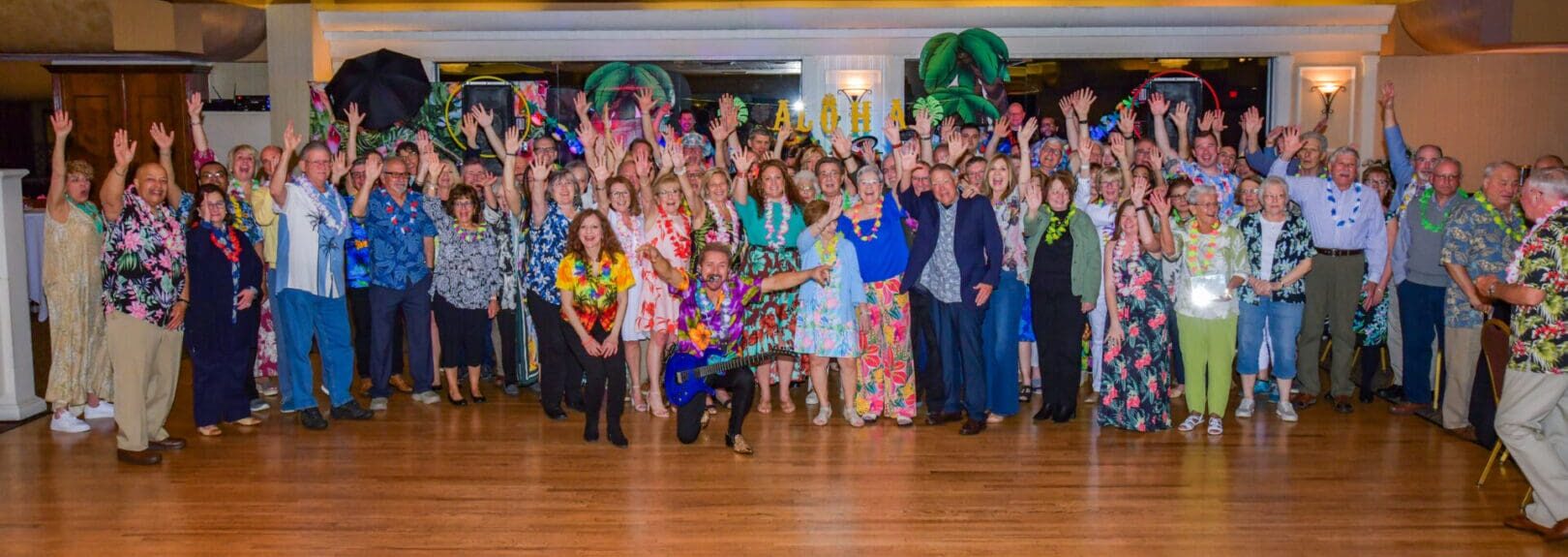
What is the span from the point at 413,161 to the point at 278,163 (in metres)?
1.34

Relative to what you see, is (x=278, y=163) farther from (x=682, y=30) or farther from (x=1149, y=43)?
(x=1149, y=43)

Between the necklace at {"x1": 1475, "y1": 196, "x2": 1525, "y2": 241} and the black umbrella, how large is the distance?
7.25 meters

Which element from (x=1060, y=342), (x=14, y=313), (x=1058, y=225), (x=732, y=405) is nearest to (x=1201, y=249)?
(x=1058, y=225)

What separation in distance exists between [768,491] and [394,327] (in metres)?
3.12

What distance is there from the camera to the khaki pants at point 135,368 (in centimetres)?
622

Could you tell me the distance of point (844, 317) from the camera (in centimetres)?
684

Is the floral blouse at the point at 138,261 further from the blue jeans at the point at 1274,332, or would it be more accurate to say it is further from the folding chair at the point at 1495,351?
the folding chair at the point at 1495,351

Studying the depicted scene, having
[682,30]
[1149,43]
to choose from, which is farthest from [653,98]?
[1149,43]

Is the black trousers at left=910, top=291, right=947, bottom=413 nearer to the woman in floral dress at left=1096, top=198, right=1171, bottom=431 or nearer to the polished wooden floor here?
the polished wooden floor

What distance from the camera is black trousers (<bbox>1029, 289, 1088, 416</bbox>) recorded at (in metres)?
7.11

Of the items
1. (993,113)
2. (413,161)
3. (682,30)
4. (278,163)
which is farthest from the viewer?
(682,30)

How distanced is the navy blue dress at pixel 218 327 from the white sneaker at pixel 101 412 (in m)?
0.90

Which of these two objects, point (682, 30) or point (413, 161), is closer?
point (413, 161)

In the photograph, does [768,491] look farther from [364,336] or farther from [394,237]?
[364,336]
